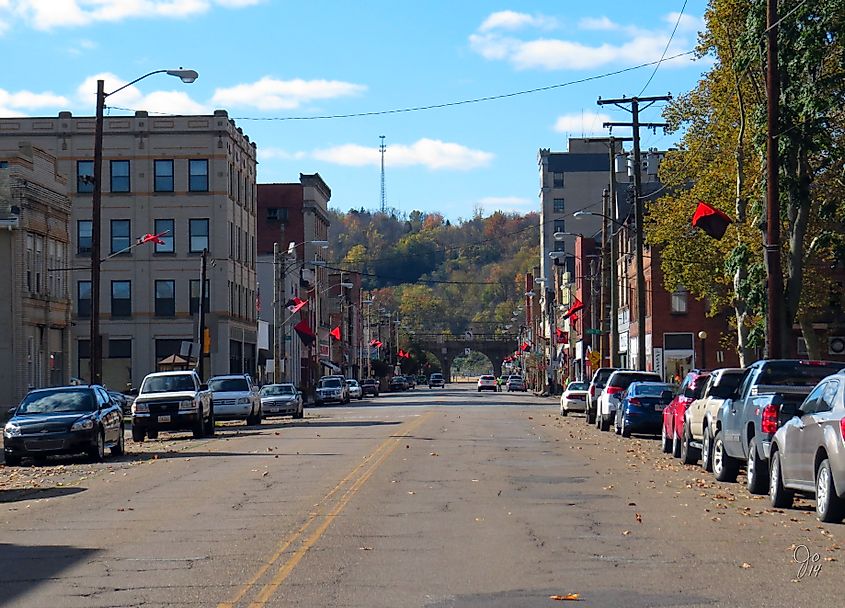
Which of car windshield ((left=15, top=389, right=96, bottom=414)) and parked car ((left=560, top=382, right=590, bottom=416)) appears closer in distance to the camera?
car windshield ((left=15, top=389, right=96, bottom=414))

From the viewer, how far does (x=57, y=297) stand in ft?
201

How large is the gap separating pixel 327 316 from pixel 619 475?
112673 millimetres

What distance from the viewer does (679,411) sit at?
28000 millimetres

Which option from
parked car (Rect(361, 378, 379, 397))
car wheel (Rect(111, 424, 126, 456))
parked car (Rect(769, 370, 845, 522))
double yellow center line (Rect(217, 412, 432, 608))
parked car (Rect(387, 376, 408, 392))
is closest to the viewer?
double yellow center line (Rect(217, 412, 432, 608))

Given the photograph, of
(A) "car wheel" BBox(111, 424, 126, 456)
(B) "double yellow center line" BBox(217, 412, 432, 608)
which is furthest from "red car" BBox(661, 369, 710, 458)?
(A) "car wheel" BBox(111, 424, 126, 456)

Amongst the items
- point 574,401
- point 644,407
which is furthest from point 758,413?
point 574,401

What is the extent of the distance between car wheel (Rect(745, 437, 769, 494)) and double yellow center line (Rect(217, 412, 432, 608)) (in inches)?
225

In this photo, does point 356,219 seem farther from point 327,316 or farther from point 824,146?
point 824,146

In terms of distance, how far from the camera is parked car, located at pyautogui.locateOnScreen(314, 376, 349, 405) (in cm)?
8225

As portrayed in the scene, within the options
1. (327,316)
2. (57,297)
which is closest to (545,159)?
(327,316)

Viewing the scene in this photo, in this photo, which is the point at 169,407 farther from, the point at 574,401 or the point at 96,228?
the point at 574,401

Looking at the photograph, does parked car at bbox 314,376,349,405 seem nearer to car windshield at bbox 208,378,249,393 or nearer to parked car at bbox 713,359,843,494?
car windshield at bbox 208,378,249,393

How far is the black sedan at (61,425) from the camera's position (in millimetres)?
27891

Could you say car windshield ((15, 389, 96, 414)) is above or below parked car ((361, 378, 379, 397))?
above
